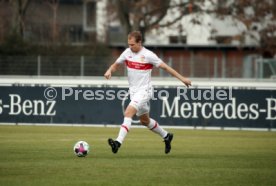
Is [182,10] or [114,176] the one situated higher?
[182,10]

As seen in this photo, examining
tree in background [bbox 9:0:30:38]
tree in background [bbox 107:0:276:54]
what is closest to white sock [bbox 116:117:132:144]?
tree in background [bbox 9:0:30:38]

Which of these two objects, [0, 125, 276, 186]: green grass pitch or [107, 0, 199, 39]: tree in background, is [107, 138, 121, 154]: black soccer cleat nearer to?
[0, 125, 276, 186]: green grass pitch

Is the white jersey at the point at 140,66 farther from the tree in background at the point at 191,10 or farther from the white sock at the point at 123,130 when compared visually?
the tree in background at the point at 191,10

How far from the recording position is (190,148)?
19453mm

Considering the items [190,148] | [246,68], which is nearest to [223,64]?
[246,68]

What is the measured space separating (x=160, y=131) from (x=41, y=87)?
11.8m

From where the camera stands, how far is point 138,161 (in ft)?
51.6

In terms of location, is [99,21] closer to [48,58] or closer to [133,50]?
[48,58]

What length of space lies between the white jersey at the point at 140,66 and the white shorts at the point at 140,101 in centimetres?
10

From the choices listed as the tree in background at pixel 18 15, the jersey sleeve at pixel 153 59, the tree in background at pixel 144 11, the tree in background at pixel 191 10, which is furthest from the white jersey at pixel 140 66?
the tree in background at pixel 144 11

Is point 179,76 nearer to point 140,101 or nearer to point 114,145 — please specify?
point 140,101

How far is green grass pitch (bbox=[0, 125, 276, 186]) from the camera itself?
1295 centimetres

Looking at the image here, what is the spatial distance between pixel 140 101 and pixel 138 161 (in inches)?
66.5

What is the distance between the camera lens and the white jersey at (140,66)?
17234 millimetres
